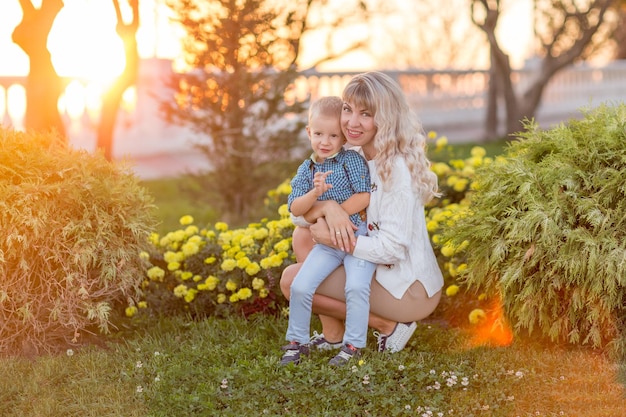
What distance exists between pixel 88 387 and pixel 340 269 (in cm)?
135

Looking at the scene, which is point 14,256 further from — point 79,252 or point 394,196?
point 394,196

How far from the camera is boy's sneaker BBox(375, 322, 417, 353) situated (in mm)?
4395

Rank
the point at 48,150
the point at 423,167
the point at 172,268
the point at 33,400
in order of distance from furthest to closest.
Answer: the point at 172,268 < the point at 48,150 < the point at 423,167 < the point at 33,400

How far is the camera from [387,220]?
4.19 m

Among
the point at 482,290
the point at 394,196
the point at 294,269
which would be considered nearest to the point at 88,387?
→ the point at 294,269

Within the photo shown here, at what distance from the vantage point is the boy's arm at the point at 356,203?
425 centimetres

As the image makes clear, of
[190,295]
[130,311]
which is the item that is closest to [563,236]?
[190,295]

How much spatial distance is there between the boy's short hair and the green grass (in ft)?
3.95

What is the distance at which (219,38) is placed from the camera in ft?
25.7

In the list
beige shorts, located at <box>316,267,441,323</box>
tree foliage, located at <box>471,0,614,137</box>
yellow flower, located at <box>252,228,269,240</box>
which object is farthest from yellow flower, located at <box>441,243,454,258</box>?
tree foliage, located at <box>471,0,614,137</box>

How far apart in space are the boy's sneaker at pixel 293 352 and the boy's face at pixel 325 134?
0.96 m

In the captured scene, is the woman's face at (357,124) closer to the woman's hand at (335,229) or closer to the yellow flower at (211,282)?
the woman's hand at (335,229)

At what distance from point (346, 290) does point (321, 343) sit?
476 mm

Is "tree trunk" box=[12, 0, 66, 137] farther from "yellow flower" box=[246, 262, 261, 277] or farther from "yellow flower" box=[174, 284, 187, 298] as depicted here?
"yellow flower" box=[246, 262, 261, 277]
